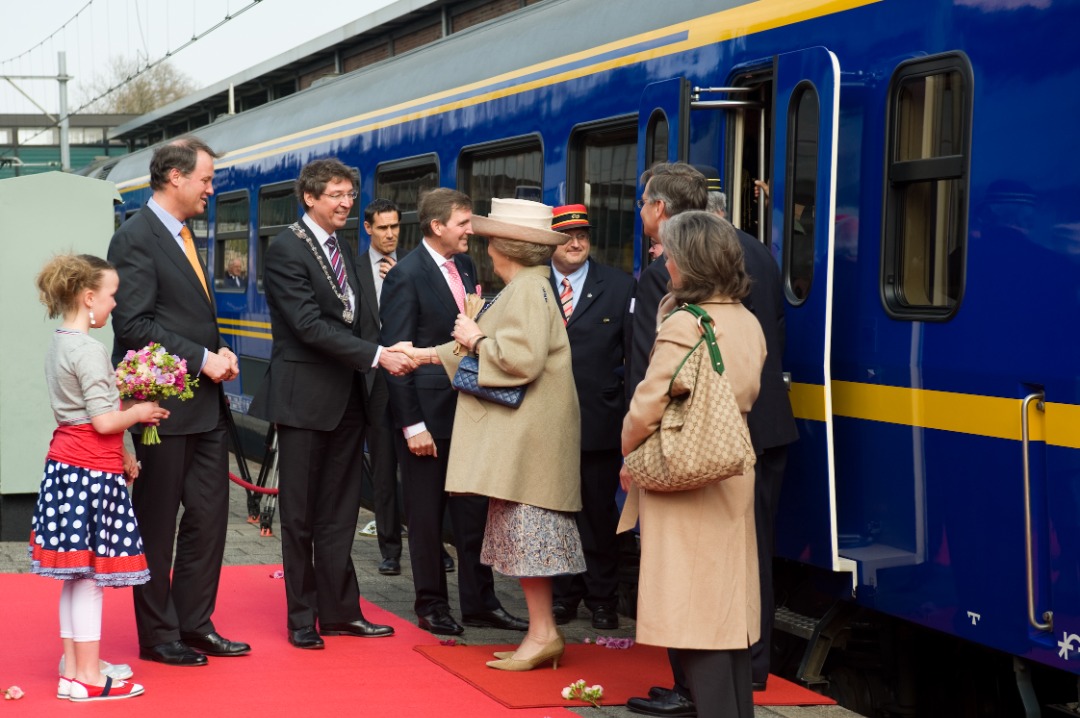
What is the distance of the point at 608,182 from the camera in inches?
298

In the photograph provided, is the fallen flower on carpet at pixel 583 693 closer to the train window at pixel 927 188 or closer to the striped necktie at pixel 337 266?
the train window at pixel 927 188

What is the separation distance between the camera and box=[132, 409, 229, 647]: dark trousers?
5.82 meters

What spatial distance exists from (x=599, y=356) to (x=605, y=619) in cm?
124

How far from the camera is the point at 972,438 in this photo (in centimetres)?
483

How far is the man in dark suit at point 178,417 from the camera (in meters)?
5.76

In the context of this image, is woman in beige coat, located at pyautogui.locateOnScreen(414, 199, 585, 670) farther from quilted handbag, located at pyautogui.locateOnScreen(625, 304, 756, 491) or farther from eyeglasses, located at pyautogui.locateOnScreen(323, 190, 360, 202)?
quilted handbag, located at pyautogui.locateOnScreen(625, 304, 756, 491)

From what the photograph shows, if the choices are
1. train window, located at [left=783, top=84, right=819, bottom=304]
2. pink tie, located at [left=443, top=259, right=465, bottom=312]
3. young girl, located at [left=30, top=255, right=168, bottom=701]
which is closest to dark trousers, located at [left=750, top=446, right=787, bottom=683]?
train window, located at [left=783, top=84, right=819, bottom=304]

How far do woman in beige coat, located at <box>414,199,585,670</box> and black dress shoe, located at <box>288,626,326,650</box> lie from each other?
3.29 feet

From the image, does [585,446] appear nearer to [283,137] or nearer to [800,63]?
[800,63]

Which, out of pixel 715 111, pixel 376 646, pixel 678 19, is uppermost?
pixel 678 19

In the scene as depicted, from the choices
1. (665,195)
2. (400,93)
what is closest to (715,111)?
(665,195)

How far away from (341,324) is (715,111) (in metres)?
1.92

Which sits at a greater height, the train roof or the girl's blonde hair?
the train roof

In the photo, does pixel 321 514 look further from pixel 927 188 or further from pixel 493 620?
pixel 927 188
